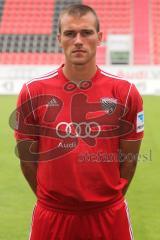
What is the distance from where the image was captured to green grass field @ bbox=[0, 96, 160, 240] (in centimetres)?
534

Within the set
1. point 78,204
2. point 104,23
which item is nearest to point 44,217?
point 78,204

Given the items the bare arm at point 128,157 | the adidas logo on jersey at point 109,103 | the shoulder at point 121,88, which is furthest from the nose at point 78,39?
the bare arm at point 128,157

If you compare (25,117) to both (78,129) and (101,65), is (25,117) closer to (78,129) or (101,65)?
(78,129)

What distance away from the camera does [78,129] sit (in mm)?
2824

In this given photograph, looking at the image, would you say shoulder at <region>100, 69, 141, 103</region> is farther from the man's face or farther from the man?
the man's face

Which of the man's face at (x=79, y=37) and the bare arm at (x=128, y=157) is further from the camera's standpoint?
the bare arm at (x=128, y=157)

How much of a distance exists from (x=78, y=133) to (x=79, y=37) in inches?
21.4

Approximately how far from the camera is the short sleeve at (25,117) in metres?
2.86

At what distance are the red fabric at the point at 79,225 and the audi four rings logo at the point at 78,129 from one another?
0.44 metres

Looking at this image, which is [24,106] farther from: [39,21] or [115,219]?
[39,21]

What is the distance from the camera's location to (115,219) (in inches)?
113

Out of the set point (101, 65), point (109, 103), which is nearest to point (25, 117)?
point (109, 103)

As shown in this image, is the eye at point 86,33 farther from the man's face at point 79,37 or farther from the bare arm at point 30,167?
the bare arm at point 30,167

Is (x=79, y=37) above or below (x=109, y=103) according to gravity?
above
